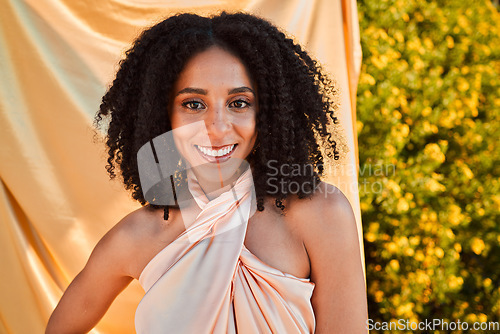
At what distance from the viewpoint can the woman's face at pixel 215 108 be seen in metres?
1.26

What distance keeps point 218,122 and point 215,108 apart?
1.6 inches

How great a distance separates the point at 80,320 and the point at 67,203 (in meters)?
0.64

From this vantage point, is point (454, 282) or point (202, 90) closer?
point (202, 90)

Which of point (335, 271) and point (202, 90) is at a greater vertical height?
point (202, 90)

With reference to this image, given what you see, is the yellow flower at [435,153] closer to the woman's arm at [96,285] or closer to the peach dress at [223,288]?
the peach dress at [223,288]

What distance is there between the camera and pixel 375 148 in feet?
7.75

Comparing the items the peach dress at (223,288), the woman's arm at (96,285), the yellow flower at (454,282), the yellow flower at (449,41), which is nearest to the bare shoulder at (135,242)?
the woman's arm at (96,285)

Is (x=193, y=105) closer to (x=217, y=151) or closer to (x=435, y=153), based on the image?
(x=217, y=151)

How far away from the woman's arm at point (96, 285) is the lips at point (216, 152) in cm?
40

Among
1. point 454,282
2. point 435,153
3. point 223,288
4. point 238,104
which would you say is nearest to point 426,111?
point 435,153

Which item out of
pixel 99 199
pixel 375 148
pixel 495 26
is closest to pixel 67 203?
pixel 99 199

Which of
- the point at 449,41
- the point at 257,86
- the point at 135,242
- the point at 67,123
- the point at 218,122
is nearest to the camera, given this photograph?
the point at 218,122

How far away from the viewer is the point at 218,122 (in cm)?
125

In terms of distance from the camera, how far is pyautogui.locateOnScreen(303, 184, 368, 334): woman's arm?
1296 mm
